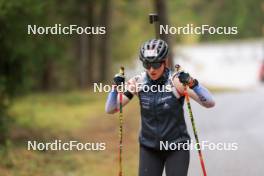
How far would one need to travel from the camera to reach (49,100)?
31812 mm

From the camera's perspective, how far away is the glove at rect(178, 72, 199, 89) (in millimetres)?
6336

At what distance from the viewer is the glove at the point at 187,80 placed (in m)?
6.34

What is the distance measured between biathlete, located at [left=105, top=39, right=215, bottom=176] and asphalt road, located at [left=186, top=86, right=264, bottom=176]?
4.50 m

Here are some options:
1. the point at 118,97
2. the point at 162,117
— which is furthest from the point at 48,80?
the point at 162,117

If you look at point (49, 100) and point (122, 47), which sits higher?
point (122, 47)

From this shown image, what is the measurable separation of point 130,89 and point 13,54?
956 cm

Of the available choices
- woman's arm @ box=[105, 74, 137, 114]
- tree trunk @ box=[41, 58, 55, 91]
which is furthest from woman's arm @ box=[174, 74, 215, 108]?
tree trunk @ box=[41, 58, 55, 91]

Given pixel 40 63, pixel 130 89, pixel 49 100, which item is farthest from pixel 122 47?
pixel 130 89

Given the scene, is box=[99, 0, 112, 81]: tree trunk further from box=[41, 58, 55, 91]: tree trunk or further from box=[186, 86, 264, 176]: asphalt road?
box=[186, 86, 264, 176]: asphalt road

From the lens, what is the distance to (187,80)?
249 inches

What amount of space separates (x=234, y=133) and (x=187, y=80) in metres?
10.2

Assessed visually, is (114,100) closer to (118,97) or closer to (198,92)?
(118,97)

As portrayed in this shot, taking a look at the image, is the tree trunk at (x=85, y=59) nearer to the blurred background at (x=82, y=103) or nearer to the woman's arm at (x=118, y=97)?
the blurred background at (x=82, y=103)

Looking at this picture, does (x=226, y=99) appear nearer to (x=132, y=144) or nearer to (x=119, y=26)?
(x=132, y=144)
